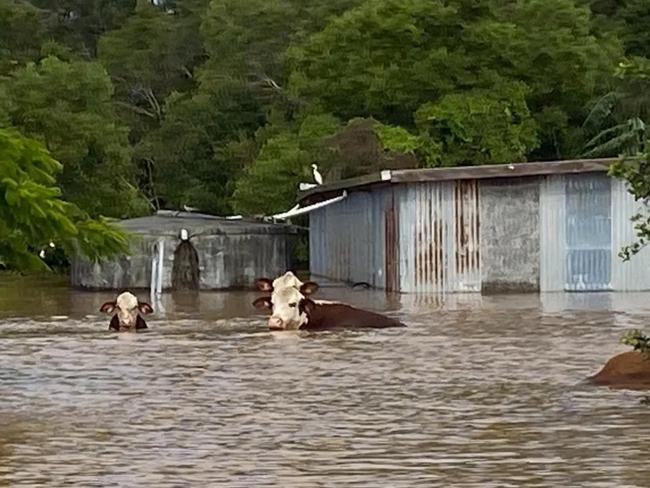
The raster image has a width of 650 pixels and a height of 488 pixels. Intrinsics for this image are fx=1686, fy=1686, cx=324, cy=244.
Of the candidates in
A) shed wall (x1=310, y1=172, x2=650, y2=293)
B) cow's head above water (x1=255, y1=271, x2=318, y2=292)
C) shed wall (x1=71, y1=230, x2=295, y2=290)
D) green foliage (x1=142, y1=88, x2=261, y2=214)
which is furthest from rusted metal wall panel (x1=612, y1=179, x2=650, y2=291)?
green foliage (x1=142, y1=88, x2=261, y2=214)

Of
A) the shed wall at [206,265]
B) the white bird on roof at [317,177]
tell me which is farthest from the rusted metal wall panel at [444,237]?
the shed wall at [206,265]

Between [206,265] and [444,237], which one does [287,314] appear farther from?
[206,265]

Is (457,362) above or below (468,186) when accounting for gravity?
below

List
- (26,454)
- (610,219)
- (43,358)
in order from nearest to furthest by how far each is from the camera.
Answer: (26,454) → (43,358) → (610,219)

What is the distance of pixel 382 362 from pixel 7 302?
18.2m

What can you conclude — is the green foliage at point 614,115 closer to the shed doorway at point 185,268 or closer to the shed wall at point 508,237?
the shed wall at point 508,237

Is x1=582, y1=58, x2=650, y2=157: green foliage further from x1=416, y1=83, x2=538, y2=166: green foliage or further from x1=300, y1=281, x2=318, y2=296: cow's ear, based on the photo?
x1=300, y1=281, x2=318, y2=296: cow's ear

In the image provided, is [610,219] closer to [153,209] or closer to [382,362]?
[382,362]

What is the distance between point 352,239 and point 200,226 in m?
4.02

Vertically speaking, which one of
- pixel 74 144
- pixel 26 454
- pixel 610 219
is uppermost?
pixel 74 144

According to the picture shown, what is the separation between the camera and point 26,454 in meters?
11.0

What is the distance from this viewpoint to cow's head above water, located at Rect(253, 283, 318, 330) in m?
22.1

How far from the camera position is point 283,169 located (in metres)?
46.4

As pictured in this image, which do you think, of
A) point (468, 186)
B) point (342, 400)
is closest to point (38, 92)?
point (468, 186)
